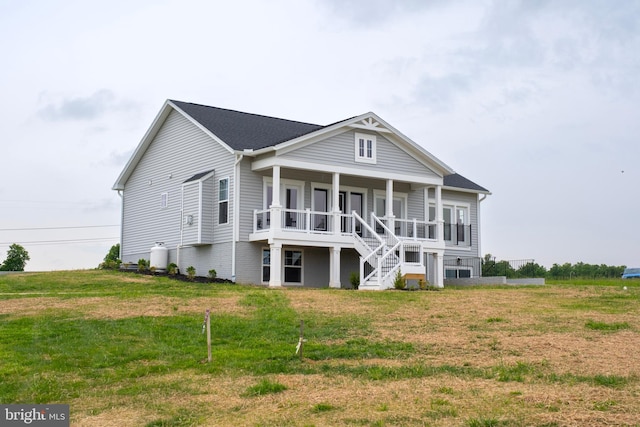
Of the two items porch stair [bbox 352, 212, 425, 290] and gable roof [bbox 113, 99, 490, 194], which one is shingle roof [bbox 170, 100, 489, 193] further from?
porch stair [bbox 352, 212, 425, 290]

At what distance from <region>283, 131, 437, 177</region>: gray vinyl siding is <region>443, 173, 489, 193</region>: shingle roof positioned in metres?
4.58

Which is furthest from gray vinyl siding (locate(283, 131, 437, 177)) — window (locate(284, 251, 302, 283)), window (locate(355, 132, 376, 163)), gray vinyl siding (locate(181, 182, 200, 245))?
gray vinyl siding (locate(181, 182, 200, 245))

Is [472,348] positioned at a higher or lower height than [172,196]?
lower

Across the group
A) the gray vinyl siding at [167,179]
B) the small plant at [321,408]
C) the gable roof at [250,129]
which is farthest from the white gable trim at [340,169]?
the small plant at [321,408]

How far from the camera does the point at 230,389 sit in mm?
10227

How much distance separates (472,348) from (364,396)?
12.2 feet

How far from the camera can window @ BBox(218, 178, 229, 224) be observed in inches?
1078

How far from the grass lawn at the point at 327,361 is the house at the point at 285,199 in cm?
684

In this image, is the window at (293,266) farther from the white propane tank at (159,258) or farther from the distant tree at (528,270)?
the distant tree at (528,270)

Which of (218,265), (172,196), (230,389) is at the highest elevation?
(172,196)

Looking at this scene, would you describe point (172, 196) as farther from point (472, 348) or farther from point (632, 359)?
point (632, 359)

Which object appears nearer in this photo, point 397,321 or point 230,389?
point 230,389

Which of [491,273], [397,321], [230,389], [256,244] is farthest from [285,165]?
[230,389]

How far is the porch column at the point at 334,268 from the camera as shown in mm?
26672
